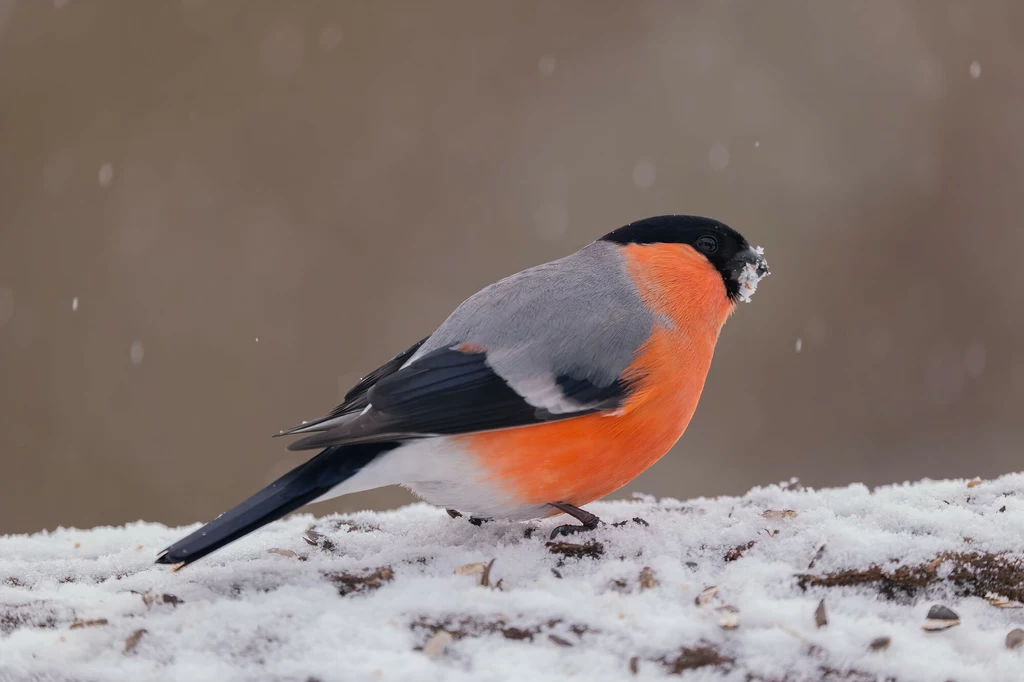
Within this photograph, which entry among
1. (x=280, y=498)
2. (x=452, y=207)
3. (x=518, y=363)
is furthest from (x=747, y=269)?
(x=452, y=207)

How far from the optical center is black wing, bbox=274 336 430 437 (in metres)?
2.71

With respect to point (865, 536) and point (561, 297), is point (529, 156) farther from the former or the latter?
point (865, 536)

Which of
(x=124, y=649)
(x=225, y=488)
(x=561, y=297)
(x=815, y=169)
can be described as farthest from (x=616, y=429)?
(x=815, y=169)

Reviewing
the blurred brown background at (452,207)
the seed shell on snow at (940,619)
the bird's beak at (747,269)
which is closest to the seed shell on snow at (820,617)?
the seed shell on snow at (940,619)

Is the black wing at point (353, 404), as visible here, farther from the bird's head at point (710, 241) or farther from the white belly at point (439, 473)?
the bird's head at point (710, 241)

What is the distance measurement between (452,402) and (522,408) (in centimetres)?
19

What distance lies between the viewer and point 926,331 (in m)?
7.25

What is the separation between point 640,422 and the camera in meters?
2.82

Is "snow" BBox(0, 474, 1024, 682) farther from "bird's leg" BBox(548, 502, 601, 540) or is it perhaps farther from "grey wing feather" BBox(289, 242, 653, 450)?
"grey wing feather" BBox(289, 242, 653, 450)

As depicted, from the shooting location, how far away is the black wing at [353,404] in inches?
107

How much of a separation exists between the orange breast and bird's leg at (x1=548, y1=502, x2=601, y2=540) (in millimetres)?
25

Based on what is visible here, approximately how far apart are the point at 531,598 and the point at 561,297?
105cm

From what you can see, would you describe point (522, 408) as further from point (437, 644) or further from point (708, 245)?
point (708, 245)

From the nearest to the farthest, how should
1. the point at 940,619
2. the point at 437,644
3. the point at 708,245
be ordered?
the point at 437,644
the point at 940,619
the point at 708,245
